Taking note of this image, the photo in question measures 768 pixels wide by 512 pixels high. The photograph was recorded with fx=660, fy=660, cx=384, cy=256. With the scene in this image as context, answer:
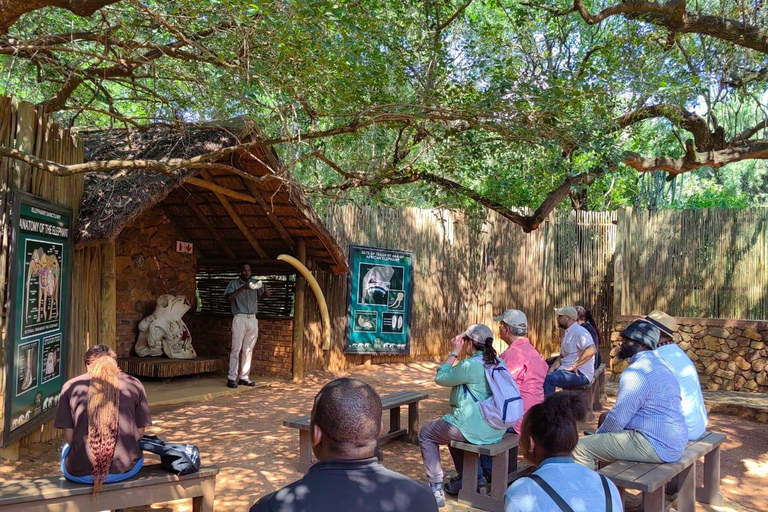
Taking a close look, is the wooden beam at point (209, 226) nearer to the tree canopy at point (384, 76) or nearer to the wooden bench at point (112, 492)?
the tree canopy at point (384, 76)

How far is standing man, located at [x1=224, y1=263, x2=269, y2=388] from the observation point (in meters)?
9.59

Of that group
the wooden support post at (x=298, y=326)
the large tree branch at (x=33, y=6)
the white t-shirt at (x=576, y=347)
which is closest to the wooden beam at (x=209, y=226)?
the wooden support post at (x=298, y=326)

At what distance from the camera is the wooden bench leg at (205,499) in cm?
420

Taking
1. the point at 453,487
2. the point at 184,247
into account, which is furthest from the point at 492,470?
the point at 184,247

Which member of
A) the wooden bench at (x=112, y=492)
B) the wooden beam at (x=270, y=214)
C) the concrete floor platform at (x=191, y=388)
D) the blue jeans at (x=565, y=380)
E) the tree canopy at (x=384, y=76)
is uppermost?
the tree canopy at (x=384, y=76)

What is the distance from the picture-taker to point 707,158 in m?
8.75

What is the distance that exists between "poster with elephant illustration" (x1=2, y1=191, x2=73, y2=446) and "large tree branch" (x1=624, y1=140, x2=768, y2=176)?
666cm

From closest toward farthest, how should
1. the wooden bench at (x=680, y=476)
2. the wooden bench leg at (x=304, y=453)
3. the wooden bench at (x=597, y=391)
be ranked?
1. the wooden bench at (x=680, y=476)
2. the wooden bench leg at (x=304, y=453)
3. the wooden bench at (x=597, y=391)

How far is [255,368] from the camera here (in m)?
10.6

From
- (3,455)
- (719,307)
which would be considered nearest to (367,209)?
(719,307)

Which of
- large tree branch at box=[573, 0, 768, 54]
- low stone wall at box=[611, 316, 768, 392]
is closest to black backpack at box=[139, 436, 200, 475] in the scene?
large tree branch at box=[573, 0, 768, 54]

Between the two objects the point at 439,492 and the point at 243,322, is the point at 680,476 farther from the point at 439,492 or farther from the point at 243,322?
the point at 243,322

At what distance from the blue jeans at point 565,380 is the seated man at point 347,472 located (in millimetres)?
5425

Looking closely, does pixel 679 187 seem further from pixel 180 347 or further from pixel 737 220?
pixel 180 347
